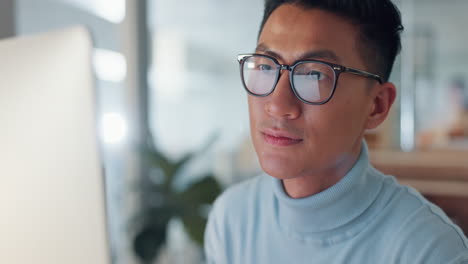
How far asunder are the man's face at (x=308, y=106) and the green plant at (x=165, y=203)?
1.80m

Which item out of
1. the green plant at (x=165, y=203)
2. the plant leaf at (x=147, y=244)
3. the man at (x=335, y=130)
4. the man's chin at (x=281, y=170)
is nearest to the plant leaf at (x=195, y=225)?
the green plant at (x=165, y=203)

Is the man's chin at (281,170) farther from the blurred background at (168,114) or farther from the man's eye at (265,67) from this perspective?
the blurred background at (168,114)

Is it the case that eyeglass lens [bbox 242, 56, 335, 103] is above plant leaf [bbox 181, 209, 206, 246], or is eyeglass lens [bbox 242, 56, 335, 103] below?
above

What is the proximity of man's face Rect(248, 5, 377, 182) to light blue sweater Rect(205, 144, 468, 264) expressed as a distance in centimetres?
8

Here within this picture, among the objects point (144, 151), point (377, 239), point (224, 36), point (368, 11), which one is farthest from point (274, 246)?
point (224, 36)

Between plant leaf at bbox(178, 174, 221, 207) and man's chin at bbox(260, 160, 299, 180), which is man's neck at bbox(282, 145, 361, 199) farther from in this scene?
plant leaf at bbox(178, 174, 221, 207)

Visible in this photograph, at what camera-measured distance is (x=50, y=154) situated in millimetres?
489

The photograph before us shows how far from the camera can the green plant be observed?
248cm

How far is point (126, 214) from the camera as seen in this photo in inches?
110

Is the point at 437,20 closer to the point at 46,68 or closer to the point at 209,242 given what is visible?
the point at 209,242

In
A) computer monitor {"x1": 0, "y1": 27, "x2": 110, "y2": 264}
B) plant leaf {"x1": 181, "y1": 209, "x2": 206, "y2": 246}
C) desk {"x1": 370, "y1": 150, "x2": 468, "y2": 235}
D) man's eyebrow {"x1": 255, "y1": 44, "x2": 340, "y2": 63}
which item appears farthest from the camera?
plant leaf {"x1": 181, "y1": 209, "x2": 206, "y2": 246}

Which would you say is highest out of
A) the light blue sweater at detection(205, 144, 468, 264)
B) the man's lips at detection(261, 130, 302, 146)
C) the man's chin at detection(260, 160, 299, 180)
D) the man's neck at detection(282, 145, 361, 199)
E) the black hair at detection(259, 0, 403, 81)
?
the black hair at detection(259, 0, 403, 81)

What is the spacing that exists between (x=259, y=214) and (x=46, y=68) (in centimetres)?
54

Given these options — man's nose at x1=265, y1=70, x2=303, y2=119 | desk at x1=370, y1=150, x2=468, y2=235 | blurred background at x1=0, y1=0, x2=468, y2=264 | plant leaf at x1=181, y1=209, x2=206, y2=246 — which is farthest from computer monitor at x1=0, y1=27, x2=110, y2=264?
plant leaf at x1=181, y1=209, x2=206, y2=246
